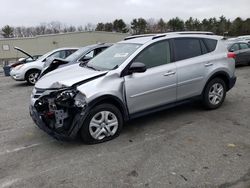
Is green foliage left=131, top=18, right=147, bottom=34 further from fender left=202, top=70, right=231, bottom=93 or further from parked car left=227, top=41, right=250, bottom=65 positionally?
fender left=202, top=70, right=231, bottom=93

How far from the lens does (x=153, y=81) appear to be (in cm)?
440

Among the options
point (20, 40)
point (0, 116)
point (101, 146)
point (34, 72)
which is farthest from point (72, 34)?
point (101, 146)

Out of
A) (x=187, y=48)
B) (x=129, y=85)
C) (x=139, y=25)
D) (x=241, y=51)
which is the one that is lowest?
(x=129, y=85)

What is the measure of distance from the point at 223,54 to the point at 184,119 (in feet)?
5.67

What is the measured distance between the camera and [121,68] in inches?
163

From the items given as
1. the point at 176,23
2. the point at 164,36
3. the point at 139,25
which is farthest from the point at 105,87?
the point at 176,23

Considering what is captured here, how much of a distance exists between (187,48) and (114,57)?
1533 millimetres

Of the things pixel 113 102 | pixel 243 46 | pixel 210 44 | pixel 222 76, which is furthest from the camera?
pixel 243 46

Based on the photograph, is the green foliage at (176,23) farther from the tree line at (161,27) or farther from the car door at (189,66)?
the car door at (189,66)

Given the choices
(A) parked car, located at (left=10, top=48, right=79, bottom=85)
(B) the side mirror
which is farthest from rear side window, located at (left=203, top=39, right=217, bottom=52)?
(A) parked car, located at (left=10, top=48, right=79, bottom=85)

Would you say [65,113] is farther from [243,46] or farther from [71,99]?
[243,46]

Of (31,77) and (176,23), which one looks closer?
(31,77)

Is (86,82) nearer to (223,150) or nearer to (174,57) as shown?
(174,57)

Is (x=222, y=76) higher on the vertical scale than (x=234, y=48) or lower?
lower
